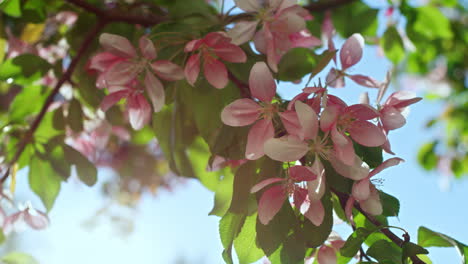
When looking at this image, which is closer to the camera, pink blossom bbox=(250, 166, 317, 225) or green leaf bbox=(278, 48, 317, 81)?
pink blossom bbox=(250, 166, 317, 225)

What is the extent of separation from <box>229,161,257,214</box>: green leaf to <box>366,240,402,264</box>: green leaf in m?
0.12

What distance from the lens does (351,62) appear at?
495 mm

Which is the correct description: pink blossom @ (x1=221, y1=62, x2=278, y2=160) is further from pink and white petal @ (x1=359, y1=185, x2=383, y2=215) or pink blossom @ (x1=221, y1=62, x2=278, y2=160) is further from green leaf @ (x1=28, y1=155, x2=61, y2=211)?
Answer: green leaf @ (x1=28, y1=155, x2=61, y2=211)

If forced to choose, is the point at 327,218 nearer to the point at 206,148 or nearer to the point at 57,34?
the point at 206,148

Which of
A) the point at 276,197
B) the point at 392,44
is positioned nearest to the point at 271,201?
the point at 276,197

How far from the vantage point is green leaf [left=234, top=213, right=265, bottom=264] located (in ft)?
1.46

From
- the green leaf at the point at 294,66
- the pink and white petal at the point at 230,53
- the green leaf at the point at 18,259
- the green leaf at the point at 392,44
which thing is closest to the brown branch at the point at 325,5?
the green leaf at the point at 392,44

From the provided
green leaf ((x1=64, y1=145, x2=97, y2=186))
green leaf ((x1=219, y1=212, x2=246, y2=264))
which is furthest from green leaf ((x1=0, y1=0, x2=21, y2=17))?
green leaf ((x1=219, y1=212, x2=246, y2=264))

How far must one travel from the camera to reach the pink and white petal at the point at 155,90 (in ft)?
1.61

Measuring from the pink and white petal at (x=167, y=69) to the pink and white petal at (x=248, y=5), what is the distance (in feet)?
0.31

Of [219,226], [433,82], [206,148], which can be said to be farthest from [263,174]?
[433,82]

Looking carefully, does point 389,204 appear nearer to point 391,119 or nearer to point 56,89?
point 391,119

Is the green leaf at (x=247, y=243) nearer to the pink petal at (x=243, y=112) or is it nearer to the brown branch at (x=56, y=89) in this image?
the pink petal at (x=243, y=112)

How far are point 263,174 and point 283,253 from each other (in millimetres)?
76
